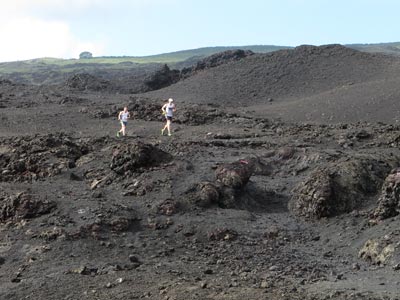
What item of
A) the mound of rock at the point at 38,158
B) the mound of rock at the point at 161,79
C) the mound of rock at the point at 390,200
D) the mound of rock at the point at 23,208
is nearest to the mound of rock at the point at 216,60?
the mound of rock at the point at 161,79

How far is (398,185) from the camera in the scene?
11.3 metres

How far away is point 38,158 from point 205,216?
5.47 meters

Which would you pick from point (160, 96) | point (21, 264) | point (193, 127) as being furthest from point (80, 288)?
point (160, 96)

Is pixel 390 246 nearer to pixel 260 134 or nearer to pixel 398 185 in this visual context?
pixel 398 185

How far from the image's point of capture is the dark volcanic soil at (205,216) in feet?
31.9

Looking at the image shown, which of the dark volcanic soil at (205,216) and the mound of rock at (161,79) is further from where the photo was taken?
the mound of rock at (161,79)

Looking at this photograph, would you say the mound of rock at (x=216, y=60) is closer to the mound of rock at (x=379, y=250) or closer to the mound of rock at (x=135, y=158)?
the mound of rock at (x=135, y=158)

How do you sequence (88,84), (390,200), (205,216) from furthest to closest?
(88,84)
(205,216)
(390,200)

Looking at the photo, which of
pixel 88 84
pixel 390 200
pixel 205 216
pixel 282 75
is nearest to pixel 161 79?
pixel 88 84

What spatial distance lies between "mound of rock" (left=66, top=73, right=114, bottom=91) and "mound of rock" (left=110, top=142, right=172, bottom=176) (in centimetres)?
2531

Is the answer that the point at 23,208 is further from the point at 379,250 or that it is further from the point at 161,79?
the point at 161,79

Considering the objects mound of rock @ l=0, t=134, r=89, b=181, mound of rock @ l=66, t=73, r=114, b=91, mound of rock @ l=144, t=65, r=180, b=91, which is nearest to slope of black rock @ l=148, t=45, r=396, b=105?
mound of rock @ l=144, t=65, r=180, b=91

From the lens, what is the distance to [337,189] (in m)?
12.8

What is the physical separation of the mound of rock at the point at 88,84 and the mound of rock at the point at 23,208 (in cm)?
2685
